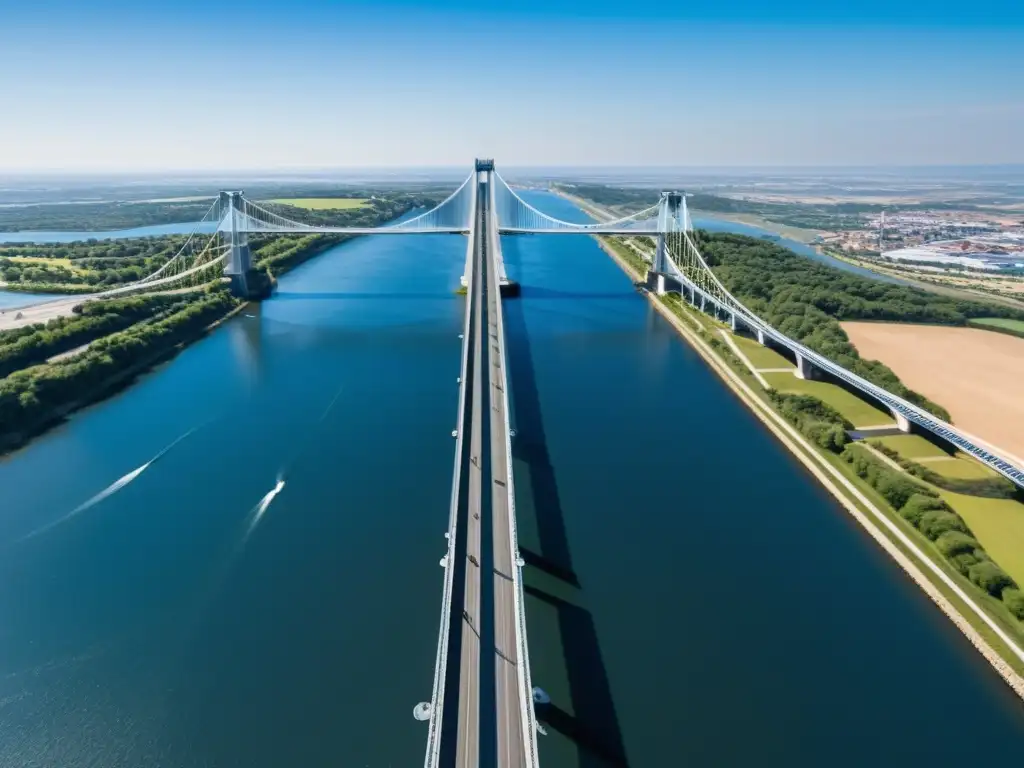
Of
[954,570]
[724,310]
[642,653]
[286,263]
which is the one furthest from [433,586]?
[286,263]

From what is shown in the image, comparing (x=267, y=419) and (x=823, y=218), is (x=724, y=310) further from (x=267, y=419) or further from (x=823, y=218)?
(x=823, y=218)

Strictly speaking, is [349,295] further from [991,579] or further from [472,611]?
[991,579]

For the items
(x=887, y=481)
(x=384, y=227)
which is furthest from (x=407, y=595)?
(x=384, y=227)

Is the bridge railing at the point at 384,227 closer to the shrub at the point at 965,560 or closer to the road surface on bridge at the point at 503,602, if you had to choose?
the road surface on bridge at the point at 503,602

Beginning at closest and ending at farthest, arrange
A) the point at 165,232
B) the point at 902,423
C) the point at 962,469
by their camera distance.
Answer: the point at 962,469, the point at 902,423, the point at 165,232

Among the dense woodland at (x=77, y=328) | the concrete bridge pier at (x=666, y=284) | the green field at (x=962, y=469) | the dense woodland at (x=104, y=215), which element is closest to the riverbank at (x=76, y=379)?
the dense woodland at (x=77, y=328)

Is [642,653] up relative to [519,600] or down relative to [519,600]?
down
